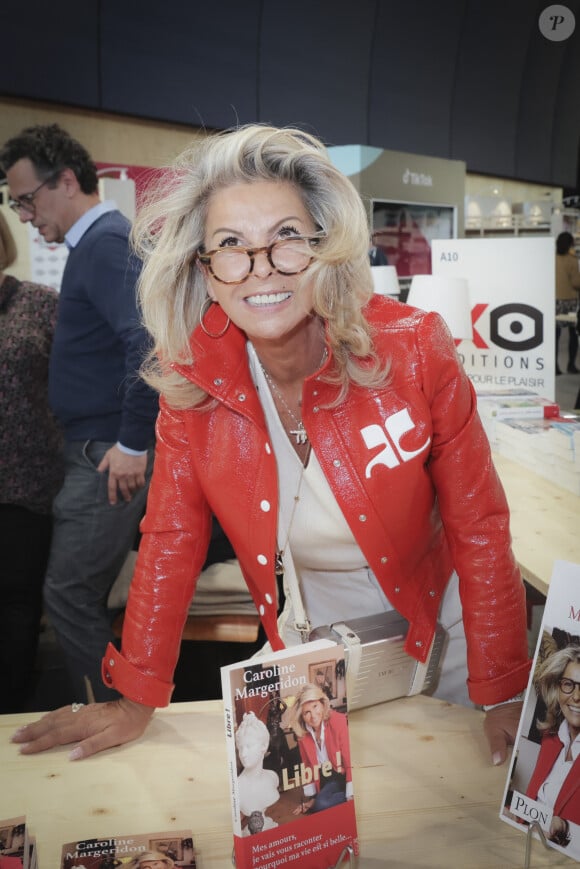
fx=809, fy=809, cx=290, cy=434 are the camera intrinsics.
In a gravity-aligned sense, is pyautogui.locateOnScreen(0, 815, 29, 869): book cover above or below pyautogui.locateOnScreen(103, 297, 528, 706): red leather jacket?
below

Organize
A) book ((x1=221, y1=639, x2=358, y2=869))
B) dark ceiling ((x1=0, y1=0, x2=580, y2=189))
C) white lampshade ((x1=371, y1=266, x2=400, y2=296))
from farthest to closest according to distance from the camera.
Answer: dark ceiling ((x1=0, y1=0, x2=580, y2=189)) → white lampshade ((x1=371, y1=266, x2=400, y2=296)) → book ((x1=221, y1=639, x2=358, y2=869))

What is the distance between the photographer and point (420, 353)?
135 centimetres

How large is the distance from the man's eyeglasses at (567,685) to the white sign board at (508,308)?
2.61m

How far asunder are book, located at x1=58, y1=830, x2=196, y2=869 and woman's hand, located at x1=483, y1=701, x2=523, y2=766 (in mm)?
482

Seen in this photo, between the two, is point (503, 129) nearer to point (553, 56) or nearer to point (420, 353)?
point (553, 56)

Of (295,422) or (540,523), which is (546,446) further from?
(295,422)

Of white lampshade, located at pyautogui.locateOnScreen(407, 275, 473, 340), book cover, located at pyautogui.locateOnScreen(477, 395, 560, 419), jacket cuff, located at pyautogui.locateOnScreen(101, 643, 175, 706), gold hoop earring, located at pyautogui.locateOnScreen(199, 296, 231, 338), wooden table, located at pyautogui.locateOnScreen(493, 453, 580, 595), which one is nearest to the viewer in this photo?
A: jacket cuff, located at pyautogui.locateOnScreen(101, 643, 175, 706)

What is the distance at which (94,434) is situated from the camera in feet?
8.89

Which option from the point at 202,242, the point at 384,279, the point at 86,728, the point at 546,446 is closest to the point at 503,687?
the point at 86,728

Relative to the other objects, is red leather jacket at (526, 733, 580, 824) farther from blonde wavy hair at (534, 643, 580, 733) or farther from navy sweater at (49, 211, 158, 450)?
navy sweater at (49, 211, 158, 450)

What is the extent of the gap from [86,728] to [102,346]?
1.61m

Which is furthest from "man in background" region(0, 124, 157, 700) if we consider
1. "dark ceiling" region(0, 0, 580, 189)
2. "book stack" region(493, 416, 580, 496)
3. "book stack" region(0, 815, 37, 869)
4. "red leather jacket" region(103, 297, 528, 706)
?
"dark ceiling" region(0, 0, 580, 189)

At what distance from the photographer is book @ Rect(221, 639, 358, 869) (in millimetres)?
909

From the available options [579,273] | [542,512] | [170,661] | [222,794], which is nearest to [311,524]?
[170,661]
